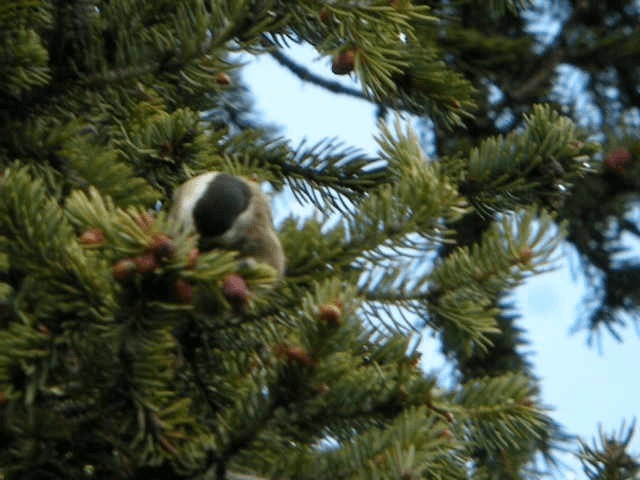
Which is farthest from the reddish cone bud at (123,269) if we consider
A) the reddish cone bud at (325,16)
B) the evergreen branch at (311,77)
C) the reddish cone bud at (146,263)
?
the evergreen branch at (311,77)

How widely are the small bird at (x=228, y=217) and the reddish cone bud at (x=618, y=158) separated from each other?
0.62m

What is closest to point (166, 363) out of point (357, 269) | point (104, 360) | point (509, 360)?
point (104, 360)

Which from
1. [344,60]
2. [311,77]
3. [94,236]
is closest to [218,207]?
[94,236]

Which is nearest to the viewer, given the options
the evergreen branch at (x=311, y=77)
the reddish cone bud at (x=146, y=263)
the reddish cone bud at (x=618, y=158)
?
the reddish cone bud at (x=146, y=263)

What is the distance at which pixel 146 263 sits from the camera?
1.02 meters

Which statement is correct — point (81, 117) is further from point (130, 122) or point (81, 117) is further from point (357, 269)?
point (357, 269)

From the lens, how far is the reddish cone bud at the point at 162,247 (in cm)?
102

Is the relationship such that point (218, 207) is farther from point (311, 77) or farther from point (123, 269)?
point (311, 77)

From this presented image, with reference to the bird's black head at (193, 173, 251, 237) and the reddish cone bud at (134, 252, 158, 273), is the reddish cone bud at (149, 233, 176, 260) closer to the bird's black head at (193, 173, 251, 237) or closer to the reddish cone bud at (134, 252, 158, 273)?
the reddish cone bud at (134, 252, 158, 273)

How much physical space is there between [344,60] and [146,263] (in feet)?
1.79

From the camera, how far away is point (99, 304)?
112cm

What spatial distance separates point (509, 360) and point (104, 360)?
1956 mm

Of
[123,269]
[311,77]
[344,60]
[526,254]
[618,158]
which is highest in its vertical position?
[311,77]

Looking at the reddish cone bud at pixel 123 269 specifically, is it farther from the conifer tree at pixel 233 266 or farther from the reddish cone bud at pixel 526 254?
the reddish cone bud at pixel 526 254
